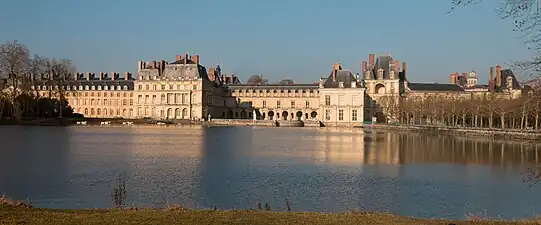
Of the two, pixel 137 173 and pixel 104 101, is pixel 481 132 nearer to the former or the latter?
pixel 137 173

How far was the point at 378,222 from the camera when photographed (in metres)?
7.98

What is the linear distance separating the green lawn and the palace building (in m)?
61.0

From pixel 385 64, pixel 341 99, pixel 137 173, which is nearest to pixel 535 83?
pixel 137 173

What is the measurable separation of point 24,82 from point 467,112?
37.0 meters

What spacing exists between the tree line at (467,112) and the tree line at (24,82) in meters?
34.0

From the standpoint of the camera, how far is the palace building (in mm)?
73062

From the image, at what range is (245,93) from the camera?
276 ft

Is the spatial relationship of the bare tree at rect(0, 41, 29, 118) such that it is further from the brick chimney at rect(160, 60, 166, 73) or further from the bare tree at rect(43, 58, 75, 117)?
the brick chimney at rect(160, 60, 166, 73)

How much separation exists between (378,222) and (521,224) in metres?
1.99

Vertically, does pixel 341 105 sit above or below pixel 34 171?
above

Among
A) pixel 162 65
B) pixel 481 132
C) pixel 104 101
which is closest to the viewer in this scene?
pixel 481 132

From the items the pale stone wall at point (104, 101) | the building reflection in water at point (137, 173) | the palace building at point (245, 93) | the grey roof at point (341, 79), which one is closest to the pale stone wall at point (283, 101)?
the palace building at point (245, 93)

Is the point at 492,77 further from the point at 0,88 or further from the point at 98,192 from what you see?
the point at 98,192

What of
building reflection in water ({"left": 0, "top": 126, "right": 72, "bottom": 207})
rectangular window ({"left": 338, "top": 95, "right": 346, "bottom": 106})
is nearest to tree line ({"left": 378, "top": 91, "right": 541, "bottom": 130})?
rectangular window ({"left": 338, "top": 95, "right": 346, "bottom": 106})
